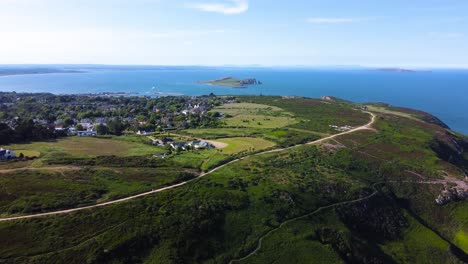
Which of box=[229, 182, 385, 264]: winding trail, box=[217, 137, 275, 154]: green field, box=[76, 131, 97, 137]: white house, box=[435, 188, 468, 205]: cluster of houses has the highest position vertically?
box=[217, 137, 275, 154]: green field

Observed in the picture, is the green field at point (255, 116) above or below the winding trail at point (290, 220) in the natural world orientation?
above

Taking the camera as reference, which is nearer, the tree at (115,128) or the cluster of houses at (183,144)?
the cluster of houses at (183,144)

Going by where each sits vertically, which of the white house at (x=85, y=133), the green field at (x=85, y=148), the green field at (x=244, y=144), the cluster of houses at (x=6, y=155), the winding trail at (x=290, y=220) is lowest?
the winding trail at (x=290, y=220)

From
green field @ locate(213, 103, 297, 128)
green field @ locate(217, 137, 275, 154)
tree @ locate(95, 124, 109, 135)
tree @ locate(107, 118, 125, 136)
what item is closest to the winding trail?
green field @ locate(217, 137, 275, 154)

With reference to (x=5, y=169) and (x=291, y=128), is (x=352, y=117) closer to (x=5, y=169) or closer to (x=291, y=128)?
(x=291, y=128)

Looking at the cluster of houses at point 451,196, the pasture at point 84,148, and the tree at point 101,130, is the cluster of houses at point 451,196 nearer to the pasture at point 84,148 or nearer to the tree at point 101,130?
the pasture at point 84,148

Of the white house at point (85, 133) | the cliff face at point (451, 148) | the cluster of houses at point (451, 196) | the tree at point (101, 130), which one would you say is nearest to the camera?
the cluster of houses at point (451, 196)

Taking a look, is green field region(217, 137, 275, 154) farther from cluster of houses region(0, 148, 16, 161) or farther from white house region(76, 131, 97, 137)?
cluster of houses region(0, 148, 16, 161)

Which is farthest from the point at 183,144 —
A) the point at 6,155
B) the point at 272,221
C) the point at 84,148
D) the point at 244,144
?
the point at 272,221

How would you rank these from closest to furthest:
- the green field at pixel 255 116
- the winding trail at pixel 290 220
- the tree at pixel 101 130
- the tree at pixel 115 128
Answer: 1. the winding trail at pixel 290 220
2. the tree at pixel 101 130
3. the tree at pixel 115 128
4. the green field at pixel 255 116

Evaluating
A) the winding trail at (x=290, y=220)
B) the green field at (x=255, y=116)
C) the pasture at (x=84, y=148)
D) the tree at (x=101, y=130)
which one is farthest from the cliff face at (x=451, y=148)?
the tree at (x=101, y=130)

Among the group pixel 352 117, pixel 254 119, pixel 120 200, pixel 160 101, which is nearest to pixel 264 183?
pixel 120 200
